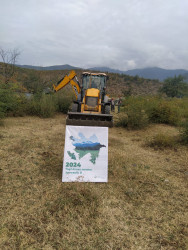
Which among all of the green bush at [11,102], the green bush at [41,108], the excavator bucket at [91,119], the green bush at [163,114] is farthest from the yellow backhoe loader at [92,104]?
the green bush at [11,102]

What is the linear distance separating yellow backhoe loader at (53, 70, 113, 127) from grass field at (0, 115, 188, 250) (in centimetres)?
180

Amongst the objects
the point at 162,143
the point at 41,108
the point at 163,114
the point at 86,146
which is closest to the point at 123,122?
the point at 163,114

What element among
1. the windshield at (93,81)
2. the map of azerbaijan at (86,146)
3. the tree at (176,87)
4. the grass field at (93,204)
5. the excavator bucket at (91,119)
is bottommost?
the grass field at (93,204)

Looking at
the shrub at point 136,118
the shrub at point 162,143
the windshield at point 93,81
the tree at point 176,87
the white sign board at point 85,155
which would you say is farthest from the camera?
the tree at point 176,87

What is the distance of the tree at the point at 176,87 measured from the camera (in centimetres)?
2764

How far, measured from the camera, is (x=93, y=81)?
7562 millimetres

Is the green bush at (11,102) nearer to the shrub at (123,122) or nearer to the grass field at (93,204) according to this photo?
the grass field at (93,204)

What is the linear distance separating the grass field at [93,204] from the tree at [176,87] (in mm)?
26434

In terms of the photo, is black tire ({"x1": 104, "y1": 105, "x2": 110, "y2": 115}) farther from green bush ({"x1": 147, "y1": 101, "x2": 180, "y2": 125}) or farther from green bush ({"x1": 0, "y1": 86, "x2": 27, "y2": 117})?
green bush ({"x1": 0, "y1": 86, "x2": 27, "y2": 117})

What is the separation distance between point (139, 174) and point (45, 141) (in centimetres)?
288

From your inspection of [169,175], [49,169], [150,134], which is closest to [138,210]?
[169,175]

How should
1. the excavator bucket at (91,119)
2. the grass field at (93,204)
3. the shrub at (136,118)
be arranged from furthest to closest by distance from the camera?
the shrub at (136,118) < the excavator bucket at (91,119) < the grass field at (93,204)

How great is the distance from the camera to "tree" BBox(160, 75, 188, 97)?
2764cm

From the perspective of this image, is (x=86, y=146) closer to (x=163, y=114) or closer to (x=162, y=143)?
(x=162, y=143)
